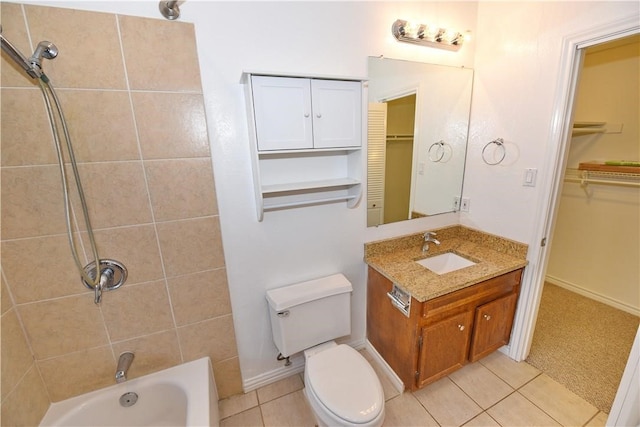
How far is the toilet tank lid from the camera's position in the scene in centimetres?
143

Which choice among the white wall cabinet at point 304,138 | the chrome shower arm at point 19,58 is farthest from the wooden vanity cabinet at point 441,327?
the chrome shower arm at point 19,58

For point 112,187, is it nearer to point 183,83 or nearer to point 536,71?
point 183,83

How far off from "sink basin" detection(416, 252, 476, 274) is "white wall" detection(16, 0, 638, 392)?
Result: 251 mm

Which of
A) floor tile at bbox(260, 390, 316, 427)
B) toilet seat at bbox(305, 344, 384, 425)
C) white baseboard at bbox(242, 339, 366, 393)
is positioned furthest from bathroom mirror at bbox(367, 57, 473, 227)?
floor tile at bbox(260, 390, 316, 427)

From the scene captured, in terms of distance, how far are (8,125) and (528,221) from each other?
2579mm

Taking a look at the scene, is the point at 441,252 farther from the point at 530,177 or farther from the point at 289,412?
the point at 289,412

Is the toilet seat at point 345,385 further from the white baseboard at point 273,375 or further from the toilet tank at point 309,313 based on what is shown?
the white baseboard at point 273,375

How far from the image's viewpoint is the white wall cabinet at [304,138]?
47.2 inches

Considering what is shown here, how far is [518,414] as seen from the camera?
4.79 feet

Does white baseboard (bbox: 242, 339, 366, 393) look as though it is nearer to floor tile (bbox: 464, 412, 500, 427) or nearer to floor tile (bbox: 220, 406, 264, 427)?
floor tile (bbox: 220, 406, 264, 427)

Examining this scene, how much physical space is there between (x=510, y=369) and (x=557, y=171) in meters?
1.32

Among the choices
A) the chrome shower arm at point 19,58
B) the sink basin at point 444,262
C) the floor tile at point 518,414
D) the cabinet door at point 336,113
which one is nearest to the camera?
the chrome shower arm at point 19,58

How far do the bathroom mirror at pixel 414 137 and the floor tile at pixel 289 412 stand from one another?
1175 millimetres

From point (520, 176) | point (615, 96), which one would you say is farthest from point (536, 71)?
point (615, 96)
